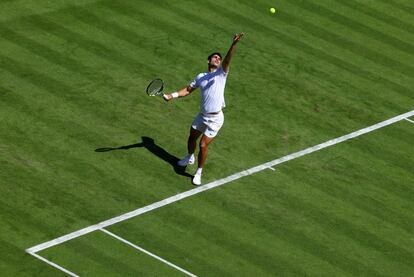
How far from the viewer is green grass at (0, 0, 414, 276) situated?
20.9 m

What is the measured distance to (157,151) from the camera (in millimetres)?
23766

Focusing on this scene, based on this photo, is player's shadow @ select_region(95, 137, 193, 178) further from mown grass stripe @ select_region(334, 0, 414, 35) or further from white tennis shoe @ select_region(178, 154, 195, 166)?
mown grass stripe @ select_region(334, 0, 414, 35)

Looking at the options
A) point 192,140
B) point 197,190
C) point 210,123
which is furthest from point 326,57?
point 197,190

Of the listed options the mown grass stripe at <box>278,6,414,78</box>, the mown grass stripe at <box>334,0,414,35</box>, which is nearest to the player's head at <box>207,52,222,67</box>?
the mown grass stripe at <box>278,6,414,78</box>

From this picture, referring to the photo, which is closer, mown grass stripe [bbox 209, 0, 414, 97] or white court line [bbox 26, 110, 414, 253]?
white court line [bbox 26, 110, 414, 253]

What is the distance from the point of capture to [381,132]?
1029 inches

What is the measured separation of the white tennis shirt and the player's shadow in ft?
5.08

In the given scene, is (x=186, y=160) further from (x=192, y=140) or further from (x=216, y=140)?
(x=216, y=140)

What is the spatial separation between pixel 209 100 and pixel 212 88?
0.30 m

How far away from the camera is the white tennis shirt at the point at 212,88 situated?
22328 mm

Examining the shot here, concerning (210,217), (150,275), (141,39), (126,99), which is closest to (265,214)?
(210,217)

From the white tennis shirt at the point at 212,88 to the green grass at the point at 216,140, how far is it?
1704 mm

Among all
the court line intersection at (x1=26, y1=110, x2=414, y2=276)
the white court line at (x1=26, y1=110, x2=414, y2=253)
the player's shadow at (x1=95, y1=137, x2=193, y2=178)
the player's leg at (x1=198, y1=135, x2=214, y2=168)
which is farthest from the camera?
the player's shadow at (x1=95, y1=137, x2=193, y2=178)

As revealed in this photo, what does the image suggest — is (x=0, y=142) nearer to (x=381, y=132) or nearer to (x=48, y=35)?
(x=48, y=35)
